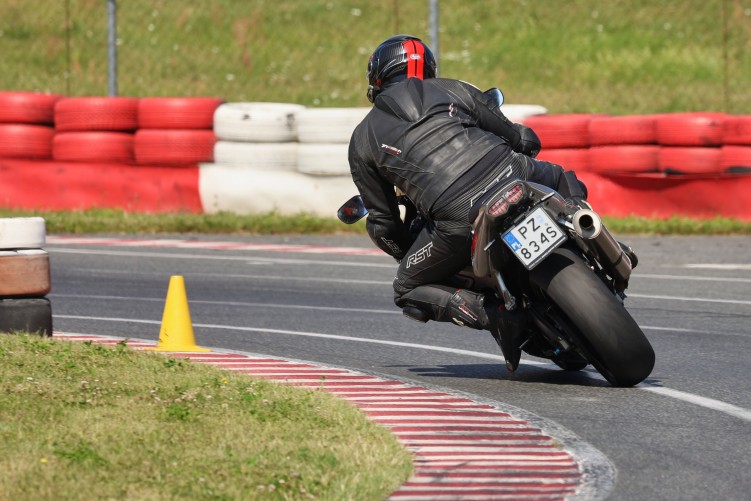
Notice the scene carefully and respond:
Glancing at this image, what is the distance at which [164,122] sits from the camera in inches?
650

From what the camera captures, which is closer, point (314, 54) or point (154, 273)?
point (154, 273)

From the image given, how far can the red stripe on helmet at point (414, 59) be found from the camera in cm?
738

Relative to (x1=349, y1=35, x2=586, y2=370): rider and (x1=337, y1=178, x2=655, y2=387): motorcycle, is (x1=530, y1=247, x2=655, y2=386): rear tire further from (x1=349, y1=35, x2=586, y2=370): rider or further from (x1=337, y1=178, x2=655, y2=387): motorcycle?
(x1=349, y1=35, x2=586, y2=370): rider

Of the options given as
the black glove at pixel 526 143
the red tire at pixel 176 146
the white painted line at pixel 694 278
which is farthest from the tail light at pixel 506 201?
the red tire at pixel 176 146

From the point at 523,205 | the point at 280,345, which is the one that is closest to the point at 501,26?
the point at 280,345

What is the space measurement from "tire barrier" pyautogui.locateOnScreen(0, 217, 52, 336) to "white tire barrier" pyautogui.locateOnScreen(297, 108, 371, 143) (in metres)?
7.68

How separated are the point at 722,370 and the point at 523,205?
1704 millimetres

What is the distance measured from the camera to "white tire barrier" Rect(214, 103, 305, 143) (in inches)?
639

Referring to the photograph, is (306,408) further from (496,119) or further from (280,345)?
(280,345)

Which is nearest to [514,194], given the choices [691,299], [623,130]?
[691,299]

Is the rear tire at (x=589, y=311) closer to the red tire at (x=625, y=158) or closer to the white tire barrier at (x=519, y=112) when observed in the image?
the red tire at (x=625, y=158)

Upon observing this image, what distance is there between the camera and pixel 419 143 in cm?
709

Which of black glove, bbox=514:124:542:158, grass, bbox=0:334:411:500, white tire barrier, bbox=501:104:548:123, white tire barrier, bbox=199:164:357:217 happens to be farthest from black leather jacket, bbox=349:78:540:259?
white tire barrier, bbox=199:164:357:217

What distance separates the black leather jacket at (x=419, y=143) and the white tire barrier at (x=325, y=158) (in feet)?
28.0
